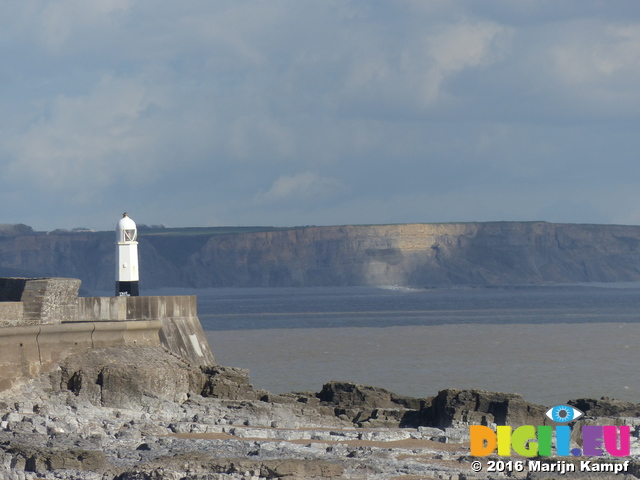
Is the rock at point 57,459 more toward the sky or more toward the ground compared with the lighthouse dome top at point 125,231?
more toward the ground

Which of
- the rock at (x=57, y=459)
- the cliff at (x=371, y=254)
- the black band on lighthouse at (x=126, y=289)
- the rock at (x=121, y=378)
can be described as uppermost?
the cliff at (x=371, y=254)

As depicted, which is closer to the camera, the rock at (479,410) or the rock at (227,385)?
the rock at (479,410)

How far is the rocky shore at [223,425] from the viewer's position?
9.05m

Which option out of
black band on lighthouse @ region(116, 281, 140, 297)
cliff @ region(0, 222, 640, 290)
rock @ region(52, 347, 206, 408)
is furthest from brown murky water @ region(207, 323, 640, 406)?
cliff @ region(0, 222, 640, 290)

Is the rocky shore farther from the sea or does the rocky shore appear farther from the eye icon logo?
the sea

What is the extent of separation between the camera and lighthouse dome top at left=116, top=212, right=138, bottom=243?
16.7 metres

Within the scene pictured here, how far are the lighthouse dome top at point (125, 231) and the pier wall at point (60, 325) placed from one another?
1675 millimetres

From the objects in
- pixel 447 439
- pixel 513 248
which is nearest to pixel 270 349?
pixel 447 439

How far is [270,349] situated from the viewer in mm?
33688

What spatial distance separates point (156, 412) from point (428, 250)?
14594cm

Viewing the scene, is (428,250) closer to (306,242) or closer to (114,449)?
(306,242)

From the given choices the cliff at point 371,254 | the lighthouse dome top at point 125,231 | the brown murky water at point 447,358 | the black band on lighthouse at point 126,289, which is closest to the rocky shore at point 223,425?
the black band on lighthouse at point 126,289

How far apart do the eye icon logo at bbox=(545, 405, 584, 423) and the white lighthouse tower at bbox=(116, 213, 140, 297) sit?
692 cm

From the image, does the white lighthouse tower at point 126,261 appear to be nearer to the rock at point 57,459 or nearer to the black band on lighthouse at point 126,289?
the black band on lighthouse at point 126,289
